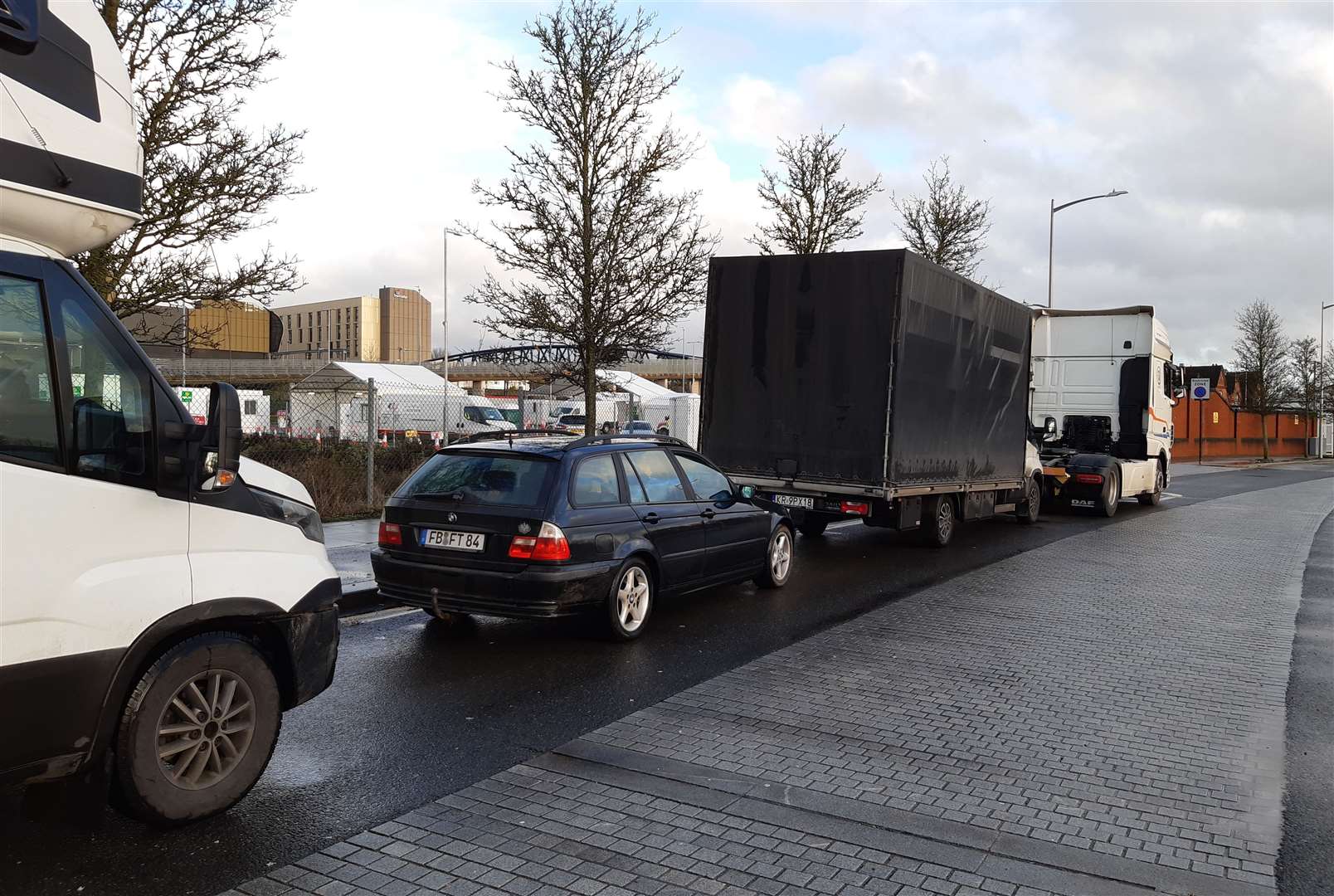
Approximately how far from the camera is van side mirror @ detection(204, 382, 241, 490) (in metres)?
3.66

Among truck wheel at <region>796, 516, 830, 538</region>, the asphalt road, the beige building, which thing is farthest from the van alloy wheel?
the beige building

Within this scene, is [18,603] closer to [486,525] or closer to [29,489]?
[29,489]

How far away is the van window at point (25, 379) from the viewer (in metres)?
3.28

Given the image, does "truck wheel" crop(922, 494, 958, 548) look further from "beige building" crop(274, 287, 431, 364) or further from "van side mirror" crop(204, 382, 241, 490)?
"beige building" crop(274, 287, 431, 364)

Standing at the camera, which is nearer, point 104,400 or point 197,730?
point 104,400

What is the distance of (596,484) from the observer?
24.0 ft

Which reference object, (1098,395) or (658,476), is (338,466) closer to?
(658,476)

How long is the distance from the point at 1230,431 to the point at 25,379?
61420 millimetres

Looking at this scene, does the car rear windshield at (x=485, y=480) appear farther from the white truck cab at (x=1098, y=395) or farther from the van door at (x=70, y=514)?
the white truck cab at (x=1098, y=395)

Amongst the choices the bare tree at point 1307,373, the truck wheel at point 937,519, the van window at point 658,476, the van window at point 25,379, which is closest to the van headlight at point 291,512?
the van window at point 25,379

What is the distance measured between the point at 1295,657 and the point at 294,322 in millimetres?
101523

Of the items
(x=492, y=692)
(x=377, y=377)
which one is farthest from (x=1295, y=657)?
(x=377, y=377)

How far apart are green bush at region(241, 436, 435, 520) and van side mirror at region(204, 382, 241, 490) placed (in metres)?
10.4

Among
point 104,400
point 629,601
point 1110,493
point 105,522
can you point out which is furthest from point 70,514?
point 1110,493
